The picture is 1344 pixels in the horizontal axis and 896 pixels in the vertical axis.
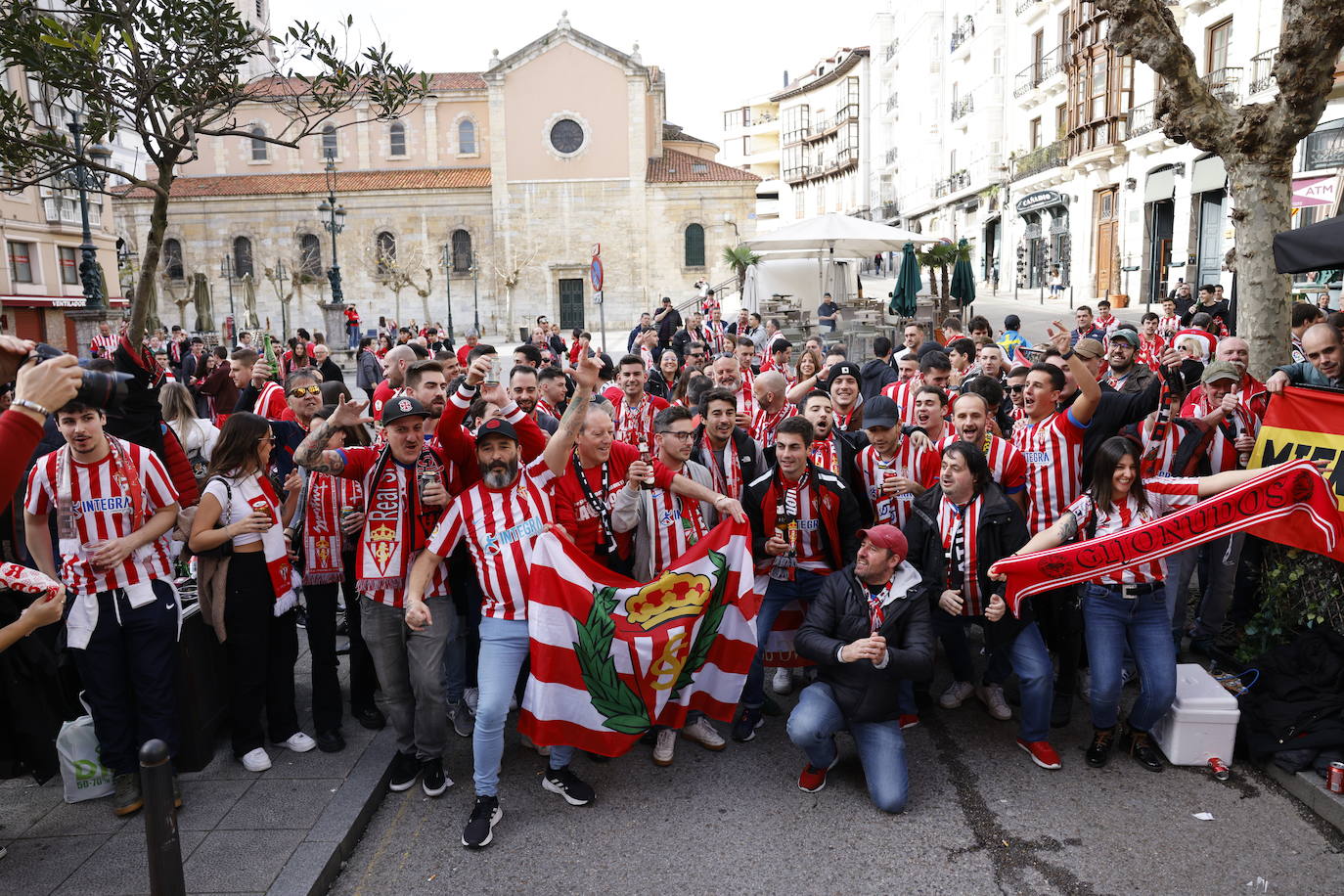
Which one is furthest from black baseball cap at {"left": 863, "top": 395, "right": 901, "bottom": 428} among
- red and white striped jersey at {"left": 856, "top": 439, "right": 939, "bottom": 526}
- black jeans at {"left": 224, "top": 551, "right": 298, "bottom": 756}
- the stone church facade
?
the stone church facade

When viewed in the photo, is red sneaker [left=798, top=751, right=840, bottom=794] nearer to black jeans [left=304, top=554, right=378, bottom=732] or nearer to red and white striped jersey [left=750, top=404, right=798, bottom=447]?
black jeans [left=304, top=554, right=378, bottom=732]

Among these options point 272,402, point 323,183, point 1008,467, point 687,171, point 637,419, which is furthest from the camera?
point 323,183

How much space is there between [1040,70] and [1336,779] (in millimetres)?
37999

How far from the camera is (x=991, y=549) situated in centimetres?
519

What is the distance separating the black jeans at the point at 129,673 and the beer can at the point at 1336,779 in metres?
5.89

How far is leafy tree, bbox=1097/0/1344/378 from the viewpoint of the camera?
7.12 metres

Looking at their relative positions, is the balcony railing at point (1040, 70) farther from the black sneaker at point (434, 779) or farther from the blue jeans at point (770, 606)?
the black sneaker at point (434, 779)

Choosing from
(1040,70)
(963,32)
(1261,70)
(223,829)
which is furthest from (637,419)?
(963,32)

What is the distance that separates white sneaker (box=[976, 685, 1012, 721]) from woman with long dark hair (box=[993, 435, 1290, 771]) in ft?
2.05

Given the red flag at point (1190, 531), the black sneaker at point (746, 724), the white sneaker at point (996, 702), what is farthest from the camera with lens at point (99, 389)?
the white sneaker at point (996, 702)

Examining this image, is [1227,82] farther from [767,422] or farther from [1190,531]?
[1190,531]

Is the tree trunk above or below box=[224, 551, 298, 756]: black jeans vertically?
above

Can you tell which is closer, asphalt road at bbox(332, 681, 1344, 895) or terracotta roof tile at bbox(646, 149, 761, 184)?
asphalt road at bbox(332, 681, 1344, 895)

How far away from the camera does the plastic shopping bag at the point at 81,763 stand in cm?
467
